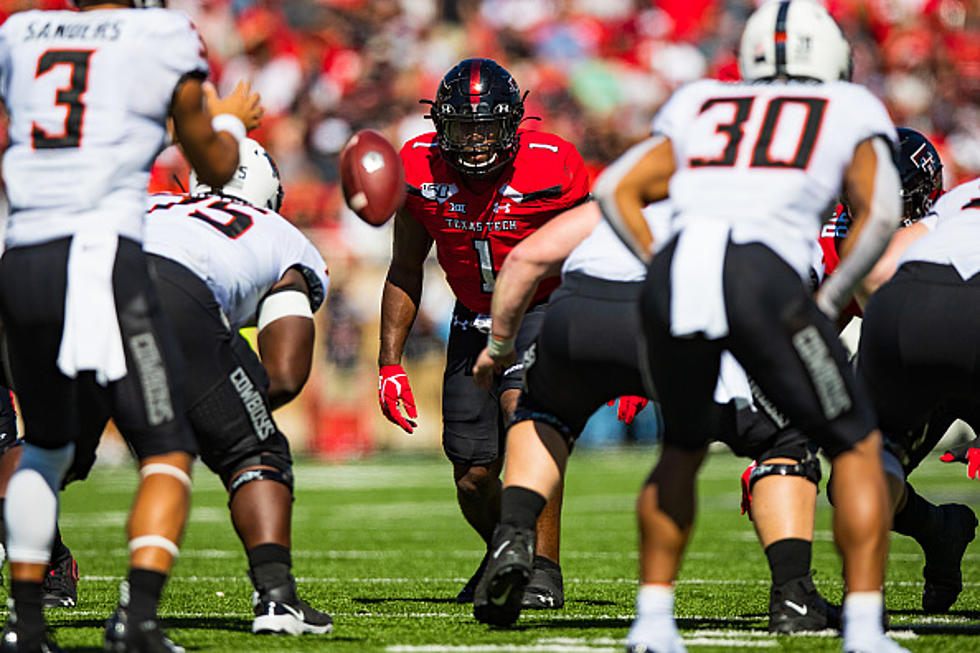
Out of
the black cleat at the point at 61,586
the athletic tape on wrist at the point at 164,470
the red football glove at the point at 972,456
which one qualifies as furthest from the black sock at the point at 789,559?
the black cleat at the point at 61,586

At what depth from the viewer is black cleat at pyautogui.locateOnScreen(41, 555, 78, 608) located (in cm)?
546

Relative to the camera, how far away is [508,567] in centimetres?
437

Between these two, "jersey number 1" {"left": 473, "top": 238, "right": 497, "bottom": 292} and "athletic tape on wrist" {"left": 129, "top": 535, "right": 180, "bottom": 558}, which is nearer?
"athletic tape on wrist" {"left": 129, "top": 535, "right": 180, "bottom": 558}

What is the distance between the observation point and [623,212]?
387 cm

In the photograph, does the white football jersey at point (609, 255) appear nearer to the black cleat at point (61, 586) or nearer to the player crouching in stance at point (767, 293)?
the player crouching in stance at point (767, 293)

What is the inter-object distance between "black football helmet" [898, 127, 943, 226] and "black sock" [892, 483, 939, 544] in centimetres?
103

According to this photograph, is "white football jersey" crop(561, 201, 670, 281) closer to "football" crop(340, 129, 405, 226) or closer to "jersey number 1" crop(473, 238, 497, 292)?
"football" crop(340, 129, 405, 226)

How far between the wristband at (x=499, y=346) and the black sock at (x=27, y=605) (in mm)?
1678

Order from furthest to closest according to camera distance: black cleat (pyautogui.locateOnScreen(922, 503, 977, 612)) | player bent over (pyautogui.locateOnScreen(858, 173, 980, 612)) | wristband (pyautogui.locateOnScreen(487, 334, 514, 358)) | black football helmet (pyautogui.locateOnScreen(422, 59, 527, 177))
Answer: black football helmet (pyautogui.locateOnScreen(422, 59, 527, 177)) → black cleat (pyautogui.locateOnScreen(922, 503, 977, 612)) → wristband (pyautogui.locateOnScreen(487, 334, 514, 358)) → player bent over (pyautogui.locateOnScreen(858, 173, 980, 612))

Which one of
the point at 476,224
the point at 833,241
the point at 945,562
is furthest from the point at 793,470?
the point at 476,224

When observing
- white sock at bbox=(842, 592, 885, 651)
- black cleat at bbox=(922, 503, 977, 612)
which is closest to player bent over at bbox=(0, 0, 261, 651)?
white sock at bbox=(842, 592, 885, 651)

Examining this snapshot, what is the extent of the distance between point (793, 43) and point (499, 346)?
1.49 m

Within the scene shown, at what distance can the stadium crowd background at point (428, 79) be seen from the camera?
15.2m

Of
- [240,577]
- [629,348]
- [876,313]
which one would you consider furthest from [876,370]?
[240,577]
